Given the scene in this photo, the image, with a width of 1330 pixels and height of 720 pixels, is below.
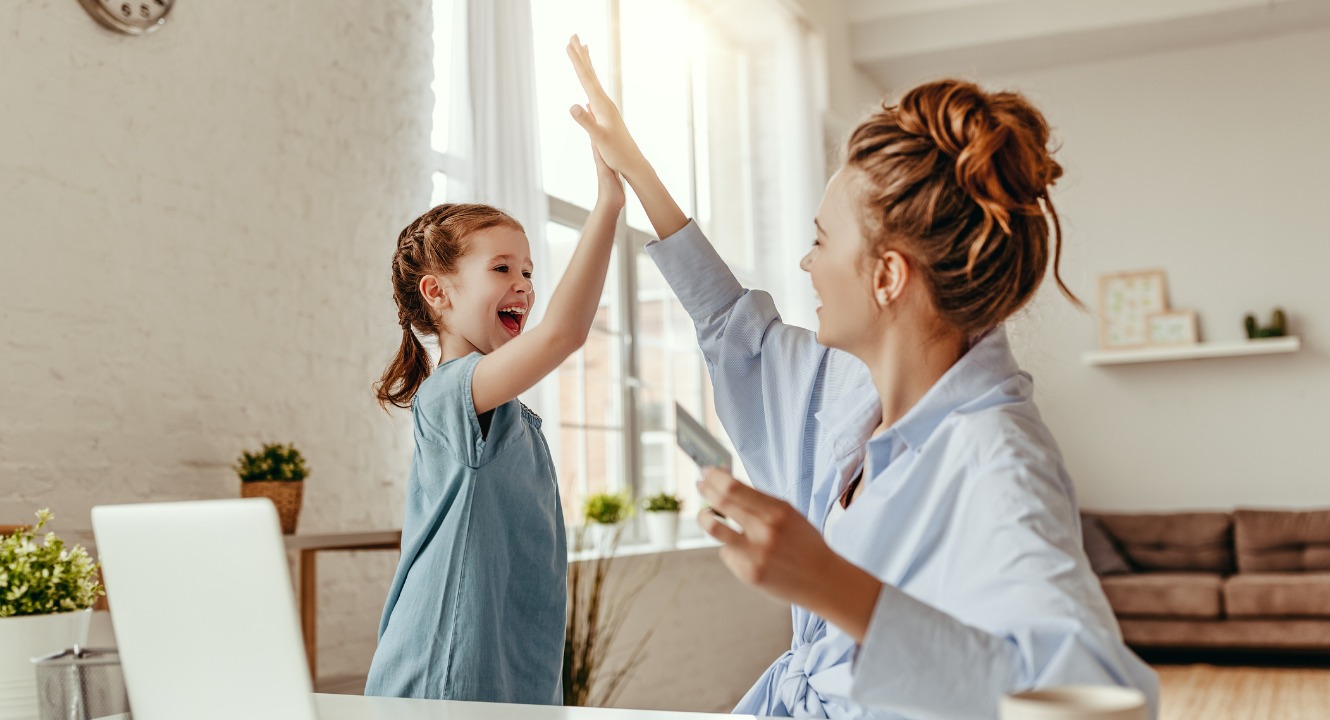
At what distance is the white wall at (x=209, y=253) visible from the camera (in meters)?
2.41

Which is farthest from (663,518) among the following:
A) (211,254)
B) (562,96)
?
(211,254)

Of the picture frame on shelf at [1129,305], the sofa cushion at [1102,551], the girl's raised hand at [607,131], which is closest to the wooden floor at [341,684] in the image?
the girl's raised hand at [607,131]

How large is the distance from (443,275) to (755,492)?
41.6 inches

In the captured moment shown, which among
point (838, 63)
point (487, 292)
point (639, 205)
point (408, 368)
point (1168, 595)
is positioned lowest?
point (1168, 595)

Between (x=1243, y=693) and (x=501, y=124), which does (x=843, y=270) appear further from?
(x=1243, y=693)

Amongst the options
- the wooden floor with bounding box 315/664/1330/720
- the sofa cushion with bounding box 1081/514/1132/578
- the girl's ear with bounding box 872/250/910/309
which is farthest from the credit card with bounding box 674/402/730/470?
the sofa cushion with bounding box 1081/514/1132/578

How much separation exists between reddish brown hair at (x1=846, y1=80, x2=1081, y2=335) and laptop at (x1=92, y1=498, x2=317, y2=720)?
0.69 m

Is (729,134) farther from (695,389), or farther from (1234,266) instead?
(1234,266)

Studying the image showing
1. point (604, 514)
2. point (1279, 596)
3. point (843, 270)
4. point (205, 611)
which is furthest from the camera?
point (1279, 596)

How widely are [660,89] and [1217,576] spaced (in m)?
4.19

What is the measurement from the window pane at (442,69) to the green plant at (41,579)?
2715mm

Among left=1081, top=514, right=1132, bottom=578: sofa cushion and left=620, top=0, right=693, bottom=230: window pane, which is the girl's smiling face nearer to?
left=620, top=0, right=693, bottom=230: window pane

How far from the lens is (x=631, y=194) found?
5.44 meters

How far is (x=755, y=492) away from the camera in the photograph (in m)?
0.78
